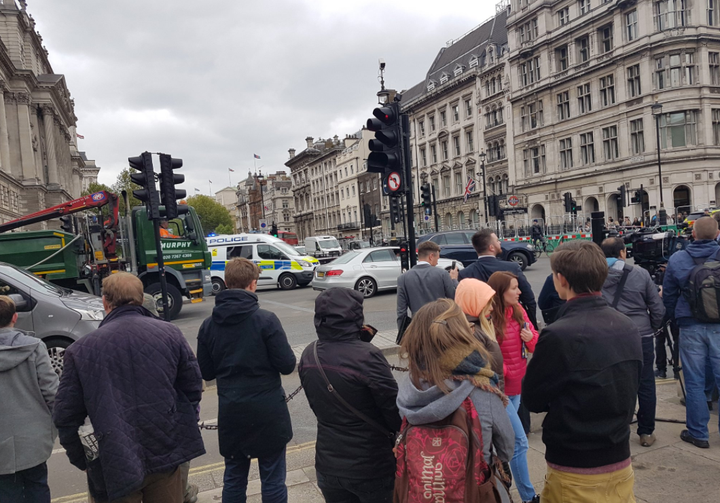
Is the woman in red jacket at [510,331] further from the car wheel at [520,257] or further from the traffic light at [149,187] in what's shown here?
the car wheel at [520,257]

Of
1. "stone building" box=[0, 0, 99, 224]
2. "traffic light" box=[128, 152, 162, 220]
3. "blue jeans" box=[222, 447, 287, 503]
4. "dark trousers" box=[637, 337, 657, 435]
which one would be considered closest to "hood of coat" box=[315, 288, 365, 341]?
"blue jeans" box=[222, 447, 287, 503]

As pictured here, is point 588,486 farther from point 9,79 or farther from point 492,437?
point 9,79

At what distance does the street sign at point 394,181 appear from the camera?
827 cm

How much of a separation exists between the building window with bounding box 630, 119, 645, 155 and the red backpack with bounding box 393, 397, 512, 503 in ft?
138

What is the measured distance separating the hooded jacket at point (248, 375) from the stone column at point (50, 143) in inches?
2896

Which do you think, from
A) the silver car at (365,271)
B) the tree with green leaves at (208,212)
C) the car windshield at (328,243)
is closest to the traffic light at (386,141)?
the silver car at (365,271)

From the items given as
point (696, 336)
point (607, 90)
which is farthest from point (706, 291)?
point (607, 90)

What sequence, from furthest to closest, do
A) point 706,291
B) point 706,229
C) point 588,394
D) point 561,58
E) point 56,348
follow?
1. point 561,58
2. point 56,348
3. point 706,229
4. point 706,291
5. point 588,394

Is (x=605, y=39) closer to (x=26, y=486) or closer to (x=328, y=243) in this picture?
(x=328, y=243)

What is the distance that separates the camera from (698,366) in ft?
14.8

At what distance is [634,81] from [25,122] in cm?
5948

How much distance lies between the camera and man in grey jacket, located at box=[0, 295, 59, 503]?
3262 millimetres

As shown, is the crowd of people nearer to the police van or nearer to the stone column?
the police van

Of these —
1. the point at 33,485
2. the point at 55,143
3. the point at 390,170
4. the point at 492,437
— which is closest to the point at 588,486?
the point at 492,437
